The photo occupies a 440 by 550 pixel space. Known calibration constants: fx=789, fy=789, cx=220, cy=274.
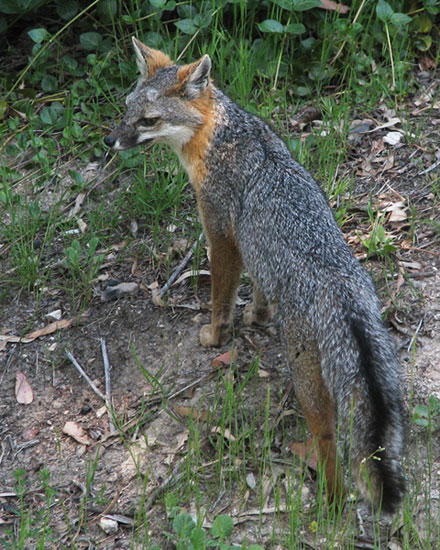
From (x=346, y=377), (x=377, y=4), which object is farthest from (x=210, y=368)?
(x=377, y=4)

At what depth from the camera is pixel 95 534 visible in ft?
14.1

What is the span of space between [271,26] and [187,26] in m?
0.71

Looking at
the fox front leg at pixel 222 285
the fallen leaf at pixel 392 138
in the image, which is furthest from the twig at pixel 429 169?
the fox front leg at pixel 222 285

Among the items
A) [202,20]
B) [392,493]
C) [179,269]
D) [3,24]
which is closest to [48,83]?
[3,24]

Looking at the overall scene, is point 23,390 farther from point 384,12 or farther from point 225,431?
point 384,12

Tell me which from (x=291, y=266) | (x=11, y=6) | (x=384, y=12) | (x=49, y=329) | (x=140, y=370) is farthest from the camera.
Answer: (x=11, y=6)

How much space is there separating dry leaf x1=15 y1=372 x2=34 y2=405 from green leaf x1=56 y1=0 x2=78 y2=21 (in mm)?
3512

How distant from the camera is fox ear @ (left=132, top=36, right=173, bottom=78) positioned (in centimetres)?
529

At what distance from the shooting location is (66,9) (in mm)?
7160

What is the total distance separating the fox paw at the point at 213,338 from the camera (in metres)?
5.29

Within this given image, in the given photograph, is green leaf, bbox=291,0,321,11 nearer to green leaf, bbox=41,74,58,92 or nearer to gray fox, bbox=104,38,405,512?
gray fox, bbox=104,38,405,512

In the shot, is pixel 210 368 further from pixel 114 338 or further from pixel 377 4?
pixel 377 4

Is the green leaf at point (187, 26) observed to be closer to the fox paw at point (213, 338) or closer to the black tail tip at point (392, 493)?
the fox paw at point (213, 338)

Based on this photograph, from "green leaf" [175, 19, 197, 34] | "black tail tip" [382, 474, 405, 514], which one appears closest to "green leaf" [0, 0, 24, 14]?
"green leaf" [175, 19, 197, 34]
